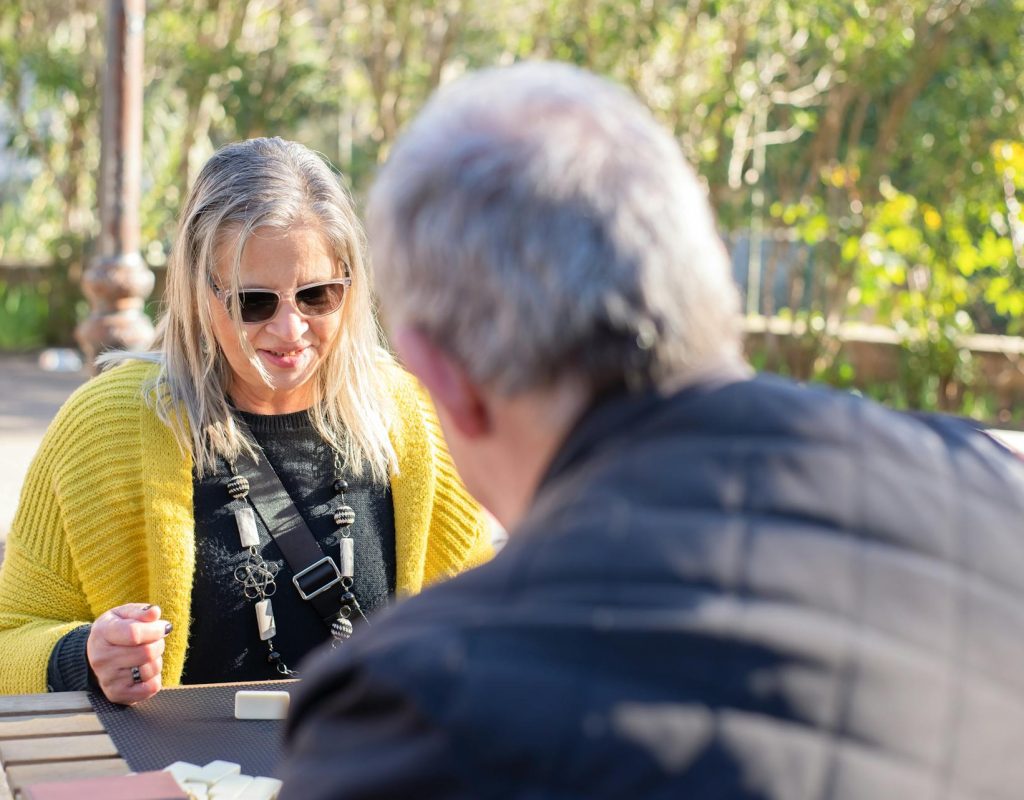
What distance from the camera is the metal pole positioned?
6.29m

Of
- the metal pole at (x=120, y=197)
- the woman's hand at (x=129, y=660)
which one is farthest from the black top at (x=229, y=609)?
the metal pole at (x=120, y=197)

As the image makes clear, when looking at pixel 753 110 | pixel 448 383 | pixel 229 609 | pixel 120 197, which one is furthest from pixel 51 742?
pixel 753 110

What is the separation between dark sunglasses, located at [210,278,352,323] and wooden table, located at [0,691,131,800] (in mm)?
751

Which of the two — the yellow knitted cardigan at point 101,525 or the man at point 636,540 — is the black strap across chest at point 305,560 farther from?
the man at point 636,540

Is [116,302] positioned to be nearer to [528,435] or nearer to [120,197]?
[120,197]

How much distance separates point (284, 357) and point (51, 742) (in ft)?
2.92

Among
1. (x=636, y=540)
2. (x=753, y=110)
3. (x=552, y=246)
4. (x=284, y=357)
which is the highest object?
(x=753, y=110)

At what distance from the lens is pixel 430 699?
1019mm

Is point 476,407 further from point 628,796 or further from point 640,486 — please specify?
point 628,796

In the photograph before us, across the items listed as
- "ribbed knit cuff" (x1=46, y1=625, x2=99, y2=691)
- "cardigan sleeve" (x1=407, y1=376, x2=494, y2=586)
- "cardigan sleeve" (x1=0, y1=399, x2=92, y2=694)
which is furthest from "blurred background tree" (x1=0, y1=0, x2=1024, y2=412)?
"ribbed knit cuff" (x1=46, y1=625, x2=99, y2=691)

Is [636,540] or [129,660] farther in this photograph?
[129,660]

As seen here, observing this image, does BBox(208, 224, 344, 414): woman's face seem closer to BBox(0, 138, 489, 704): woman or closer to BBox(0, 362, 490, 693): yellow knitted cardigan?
BBox(0, 138, 489, 704): woman

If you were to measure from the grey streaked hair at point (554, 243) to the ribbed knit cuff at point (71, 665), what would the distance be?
1.23 metres

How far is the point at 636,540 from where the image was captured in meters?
1.05
